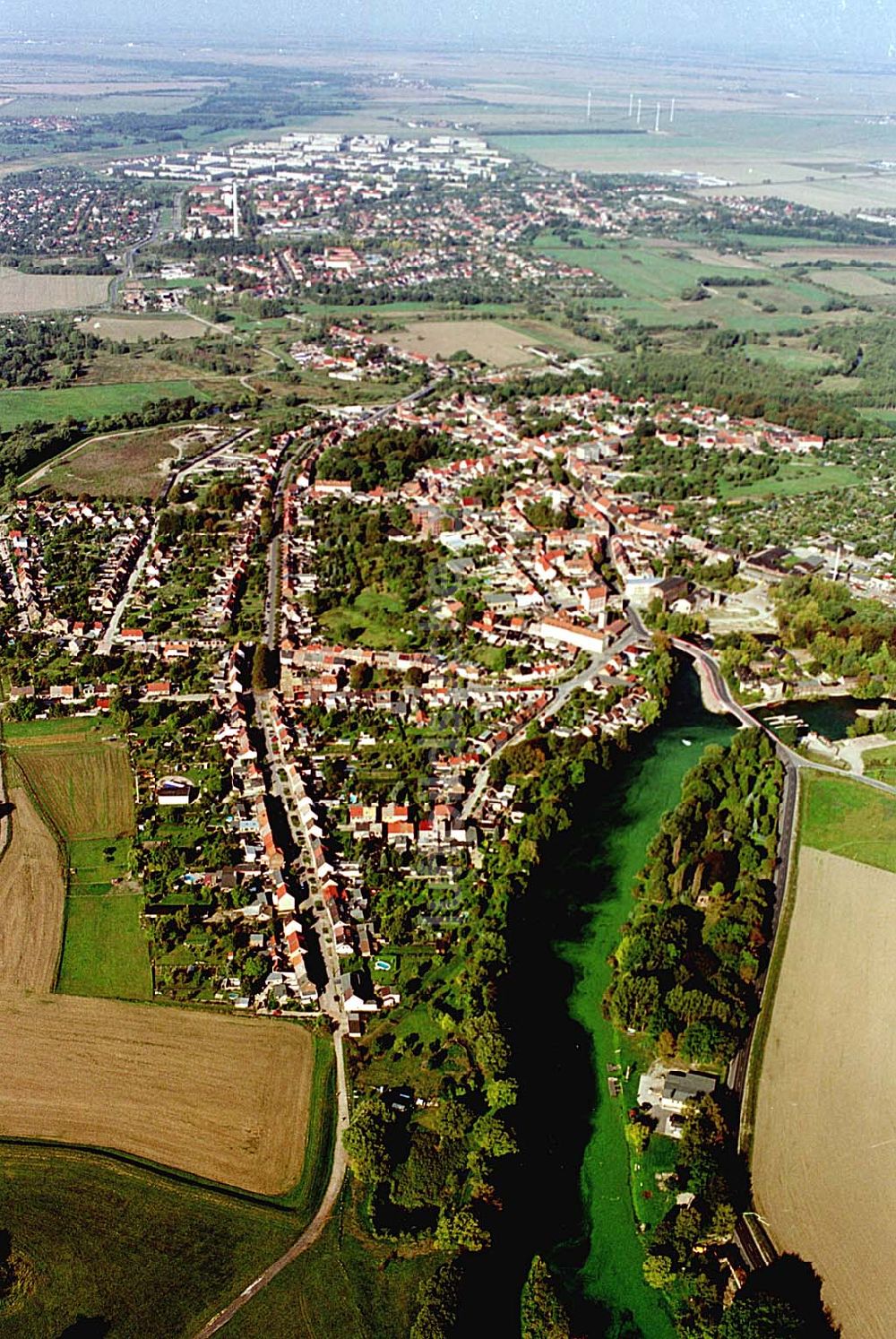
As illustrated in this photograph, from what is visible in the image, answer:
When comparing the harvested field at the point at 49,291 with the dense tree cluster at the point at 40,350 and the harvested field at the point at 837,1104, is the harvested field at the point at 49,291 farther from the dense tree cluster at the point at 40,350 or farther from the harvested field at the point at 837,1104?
the harvested field at the point at 837,1104

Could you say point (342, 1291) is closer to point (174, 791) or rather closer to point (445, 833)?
point (445, 833)

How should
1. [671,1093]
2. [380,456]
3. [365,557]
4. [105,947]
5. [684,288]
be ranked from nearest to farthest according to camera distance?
[671,1093] < [105,947] < [365,557] < [380,456] < [684,288]

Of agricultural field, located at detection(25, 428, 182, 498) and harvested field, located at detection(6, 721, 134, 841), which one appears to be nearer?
harvested field, located at detection(6, 721, 134, 841)

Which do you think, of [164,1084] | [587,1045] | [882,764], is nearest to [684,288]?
[882,764]

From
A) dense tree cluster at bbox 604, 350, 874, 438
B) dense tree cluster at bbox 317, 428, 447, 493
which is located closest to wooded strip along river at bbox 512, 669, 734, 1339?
dense tree cluster at bbox 317, 428, 447, 493

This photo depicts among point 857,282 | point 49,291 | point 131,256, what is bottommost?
point 49,291

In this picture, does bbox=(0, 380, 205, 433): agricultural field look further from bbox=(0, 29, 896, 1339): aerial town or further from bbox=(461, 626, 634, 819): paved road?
bbox=(461, 626, 634, 819): paved road
